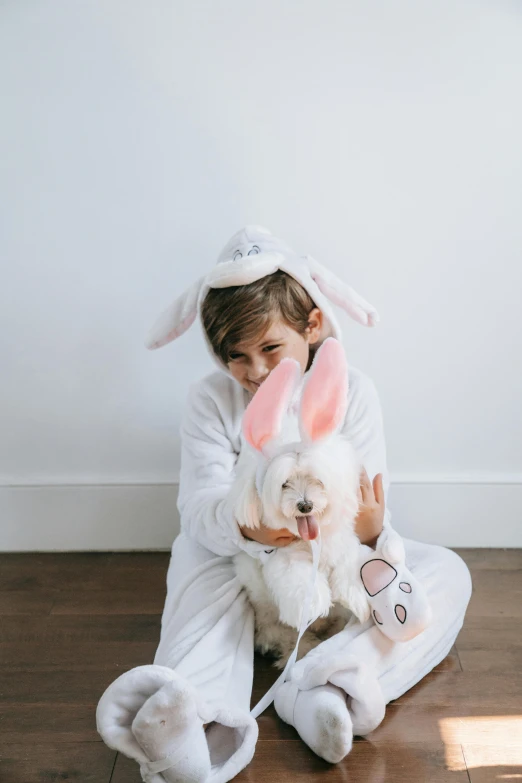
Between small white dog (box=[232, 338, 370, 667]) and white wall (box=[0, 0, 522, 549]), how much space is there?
2.02 feet

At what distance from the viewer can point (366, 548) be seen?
1.22m

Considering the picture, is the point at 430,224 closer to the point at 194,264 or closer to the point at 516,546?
the point at 194,264

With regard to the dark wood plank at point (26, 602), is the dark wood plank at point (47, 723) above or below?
above

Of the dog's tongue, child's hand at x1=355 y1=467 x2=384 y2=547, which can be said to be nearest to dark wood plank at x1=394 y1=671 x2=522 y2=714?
child's hand at x1=355 y1=467 x2=384 y2=547

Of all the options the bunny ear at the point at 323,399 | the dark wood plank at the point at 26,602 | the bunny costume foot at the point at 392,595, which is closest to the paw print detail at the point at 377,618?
the bunny costume foot at the point at 392,595

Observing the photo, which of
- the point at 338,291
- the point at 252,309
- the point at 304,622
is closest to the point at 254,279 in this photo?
the point at 252,309

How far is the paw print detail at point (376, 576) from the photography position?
1199mm

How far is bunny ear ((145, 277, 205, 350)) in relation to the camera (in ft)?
4.60

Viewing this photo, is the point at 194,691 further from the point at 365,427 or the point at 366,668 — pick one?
the point at 365,427

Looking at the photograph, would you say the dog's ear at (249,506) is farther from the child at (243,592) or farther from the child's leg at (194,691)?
the child's leg at (194,691)

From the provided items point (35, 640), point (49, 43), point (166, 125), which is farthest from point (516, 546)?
point (49, 43)

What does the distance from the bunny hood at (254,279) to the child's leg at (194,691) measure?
410 mm

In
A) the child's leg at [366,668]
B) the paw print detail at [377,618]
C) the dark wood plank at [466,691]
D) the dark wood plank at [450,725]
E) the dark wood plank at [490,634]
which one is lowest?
the dark wood plank at [490,634]

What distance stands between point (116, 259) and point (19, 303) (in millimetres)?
246
